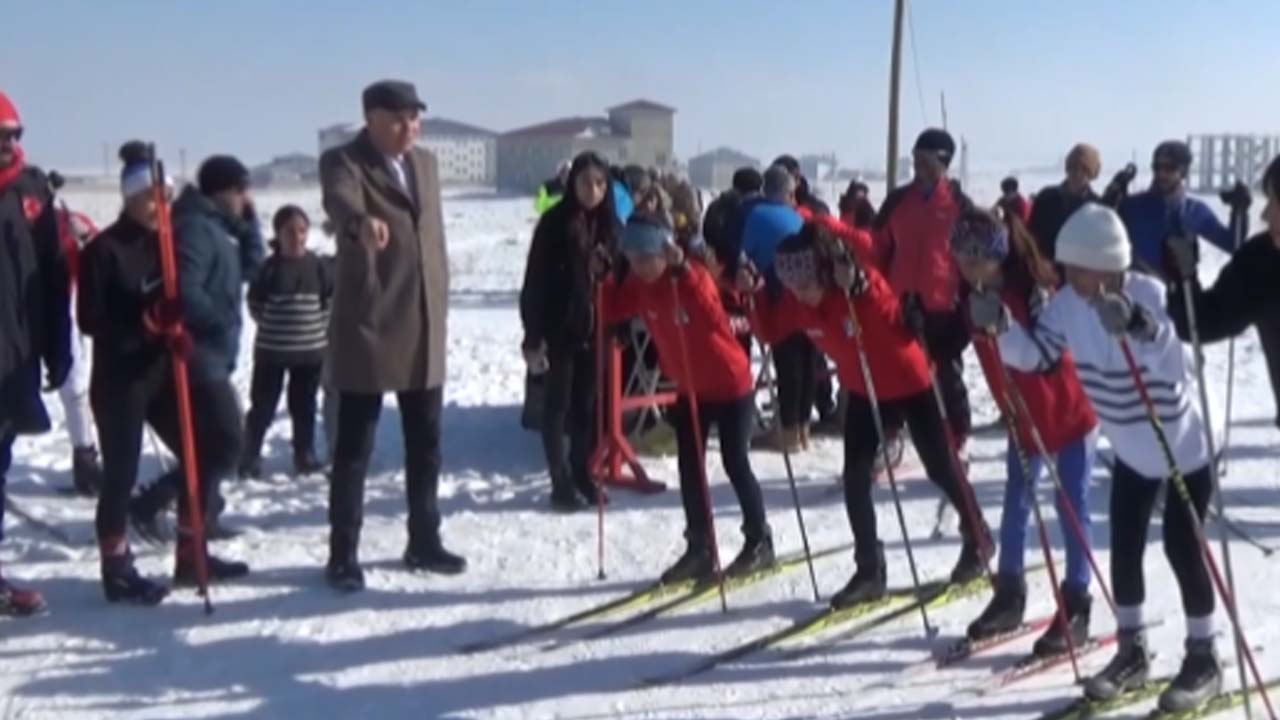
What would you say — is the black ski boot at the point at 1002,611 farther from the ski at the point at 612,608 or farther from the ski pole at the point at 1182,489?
the ski at the point at 612,608

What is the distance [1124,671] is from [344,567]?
326 cm

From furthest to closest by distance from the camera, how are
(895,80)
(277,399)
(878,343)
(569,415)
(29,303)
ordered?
1. (895,80)
2. (277,399)
3. (569,415)
4. (29,303)
5. (878,343)

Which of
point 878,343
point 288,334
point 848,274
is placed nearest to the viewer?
point 848,274

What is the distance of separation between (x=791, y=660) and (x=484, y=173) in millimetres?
102166

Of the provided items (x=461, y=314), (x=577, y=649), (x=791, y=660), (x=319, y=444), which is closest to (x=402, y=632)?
(x=577, y=649)

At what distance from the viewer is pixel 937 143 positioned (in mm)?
7461

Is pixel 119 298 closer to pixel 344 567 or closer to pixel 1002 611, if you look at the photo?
pixel 344 567

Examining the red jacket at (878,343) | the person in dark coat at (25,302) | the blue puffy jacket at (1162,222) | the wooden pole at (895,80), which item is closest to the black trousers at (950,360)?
the red jacket at (878,343)

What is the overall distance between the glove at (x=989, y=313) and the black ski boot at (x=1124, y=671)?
1.06 metres

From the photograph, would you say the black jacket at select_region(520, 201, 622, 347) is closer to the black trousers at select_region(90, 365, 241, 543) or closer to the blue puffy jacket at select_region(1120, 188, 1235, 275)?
the black trousers at select_region(90, 365, 241, 543)

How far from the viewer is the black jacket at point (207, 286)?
6.40 metres

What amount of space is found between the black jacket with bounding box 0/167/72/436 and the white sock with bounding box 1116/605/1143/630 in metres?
4.12

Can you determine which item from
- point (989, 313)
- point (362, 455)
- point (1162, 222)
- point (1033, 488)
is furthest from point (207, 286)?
point (1162, 222)

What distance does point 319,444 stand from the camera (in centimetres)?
977
